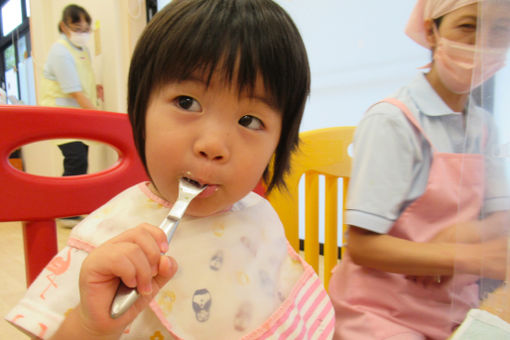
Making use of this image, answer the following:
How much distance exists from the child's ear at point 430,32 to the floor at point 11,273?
1421 millimetres

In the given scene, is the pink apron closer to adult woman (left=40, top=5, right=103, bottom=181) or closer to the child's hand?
the child's hand

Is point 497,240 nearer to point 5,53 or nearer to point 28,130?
point 28,130

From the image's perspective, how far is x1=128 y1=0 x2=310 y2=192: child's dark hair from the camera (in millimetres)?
454

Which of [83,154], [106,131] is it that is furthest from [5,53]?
[106,131]

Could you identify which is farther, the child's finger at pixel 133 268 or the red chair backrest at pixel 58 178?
the red chair backrest at pixel 58 178

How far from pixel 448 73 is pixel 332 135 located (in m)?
0.32

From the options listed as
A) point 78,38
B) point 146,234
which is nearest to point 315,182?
point 146,234

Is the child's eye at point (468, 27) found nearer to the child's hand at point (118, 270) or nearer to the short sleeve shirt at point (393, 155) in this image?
the short sleeve shirt at point (393, 155)

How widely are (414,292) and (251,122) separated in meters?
0.41

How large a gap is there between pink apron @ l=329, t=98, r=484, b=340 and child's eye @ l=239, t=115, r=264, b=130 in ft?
0.94

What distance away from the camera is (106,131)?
0.68 metres

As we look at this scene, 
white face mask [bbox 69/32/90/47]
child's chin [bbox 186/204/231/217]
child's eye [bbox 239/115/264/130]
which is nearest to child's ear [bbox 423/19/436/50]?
child's eye [bbox 239/115/264/130]

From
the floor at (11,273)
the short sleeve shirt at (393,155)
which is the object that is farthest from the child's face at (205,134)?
the floor at (11,273)

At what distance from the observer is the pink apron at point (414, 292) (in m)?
0.60
